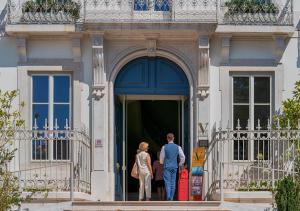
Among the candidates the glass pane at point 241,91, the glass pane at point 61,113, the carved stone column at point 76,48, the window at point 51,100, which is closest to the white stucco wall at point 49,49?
the carved stone column at point 76,48

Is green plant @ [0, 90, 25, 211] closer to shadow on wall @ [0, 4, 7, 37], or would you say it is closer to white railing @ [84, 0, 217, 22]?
shadow on wall @ [0, 4, 7, 37]

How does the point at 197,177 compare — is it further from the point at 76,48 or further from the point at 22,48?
the point at 22,48

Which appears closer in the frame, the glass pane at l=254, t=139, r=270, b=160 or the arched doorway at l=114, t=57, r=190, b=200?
the glass pane at l=254, t=139, r=270, b=160

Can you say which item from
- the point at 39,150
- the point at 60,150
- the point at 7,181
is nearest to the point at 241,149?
the point at 60,150

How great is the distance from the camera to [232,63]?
22.8 metres

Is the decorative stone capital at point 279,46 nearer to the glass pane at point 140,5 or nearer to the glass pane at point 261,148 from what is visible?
the glass pane at point 261,148

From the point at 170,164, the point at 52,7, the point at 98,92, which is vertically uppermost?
the point at 52,7

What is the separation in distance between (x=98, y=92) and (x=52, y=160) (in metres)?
1.92

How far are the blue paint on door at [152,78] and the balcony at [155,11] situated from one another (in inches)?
46.3

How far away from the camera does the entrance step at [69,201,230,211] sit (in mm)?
20328

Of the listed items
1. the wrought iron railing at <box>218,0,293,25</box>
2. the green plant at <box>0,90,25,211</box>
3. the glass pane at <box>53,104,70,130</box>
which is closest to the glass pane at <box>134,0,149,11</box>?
the wrought iron railing at <box>218,0,293,25</box>

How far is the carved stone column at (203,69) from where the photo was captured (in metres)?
22.5

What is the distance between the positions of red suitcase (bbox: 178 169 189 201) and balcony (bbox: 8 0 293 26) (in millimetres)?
3592

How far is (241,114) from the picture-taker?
23.0 m
